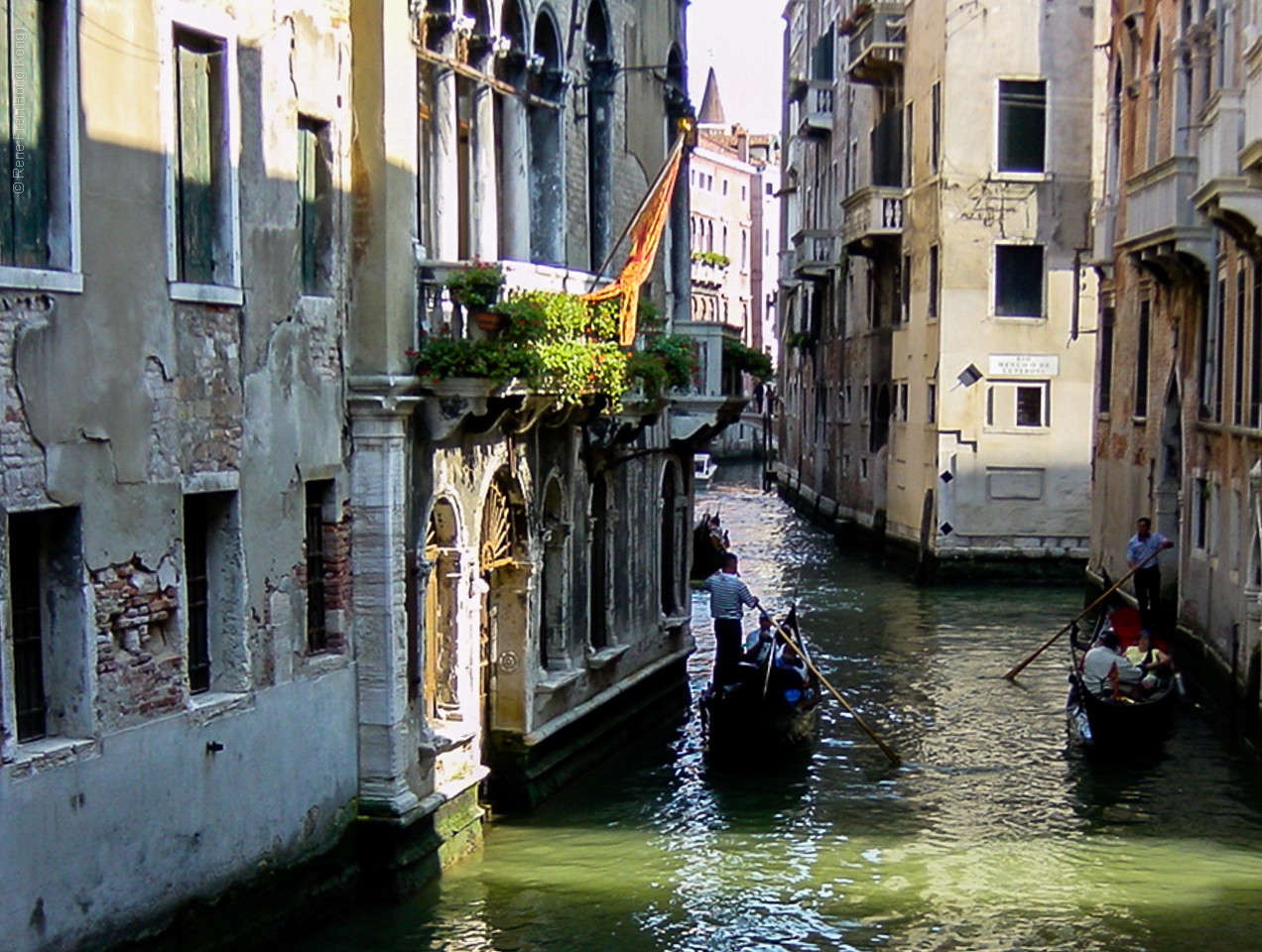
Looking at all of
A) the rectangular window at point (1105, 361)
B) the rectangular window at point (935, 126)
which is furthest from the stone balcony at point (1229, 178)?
the rectangular window at point (935, 126)

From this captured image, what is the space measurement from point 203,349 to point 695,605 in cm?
1510

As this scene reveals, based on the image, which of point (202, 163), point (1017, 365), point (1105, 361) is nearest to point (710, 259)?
point (1017, 365)

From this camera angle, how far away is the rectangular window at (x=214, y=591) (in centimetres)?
805

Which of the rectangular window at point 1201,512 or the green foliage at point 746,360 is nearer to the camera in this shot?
the green foliage at point 746,360

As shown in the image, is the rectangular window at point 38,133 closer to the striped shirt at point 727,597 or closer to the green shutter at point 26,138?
the green shutter at point 26,138

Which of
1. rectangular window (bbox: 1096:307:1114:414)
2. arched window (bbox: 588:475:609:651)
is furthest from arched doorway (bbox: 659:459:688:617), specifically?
rectangular window (bbox: 1096:307:1114:414)

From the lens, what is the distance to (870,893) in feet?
32.9

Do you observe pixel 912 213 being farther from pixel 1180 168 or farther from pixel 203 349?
pixel 203 349

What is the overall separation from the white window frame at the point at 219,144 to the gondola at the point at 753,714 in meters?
6.23

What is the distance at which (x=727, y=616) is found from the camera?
1342 centimetres

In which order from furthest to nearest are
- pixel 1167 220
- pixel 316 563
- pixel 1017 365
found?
pixel 1017 365 → pixel 1167 220 → pixel 316 563

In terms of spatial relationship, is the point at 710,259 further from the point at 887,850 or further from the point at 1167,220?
the point at 887,850

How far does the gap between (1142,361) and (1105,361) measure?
6.84 feet

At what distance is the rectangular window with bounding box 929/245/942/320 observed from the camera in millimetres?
25094
